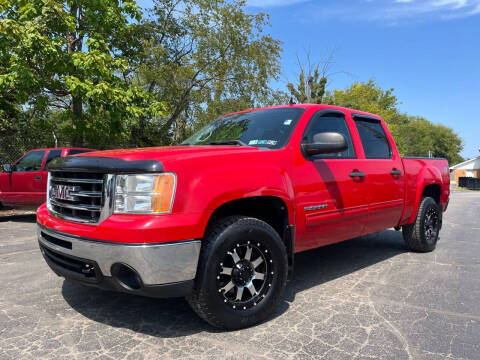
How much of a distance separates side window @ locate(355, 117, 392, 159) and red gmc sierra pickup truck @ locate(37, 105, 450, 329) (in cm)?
48

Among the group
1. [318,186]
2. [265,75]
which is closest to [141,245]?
[318,186]

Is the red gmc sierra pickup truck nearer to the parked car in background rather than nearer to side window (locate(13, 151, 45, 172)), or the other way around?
the parked car in background

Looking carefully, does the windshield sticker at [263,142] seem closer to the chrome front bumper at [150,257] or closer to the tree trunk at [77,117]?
the chrome front bumper at [150,257]

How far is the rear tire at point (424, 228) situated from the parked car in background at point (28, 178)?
691cm

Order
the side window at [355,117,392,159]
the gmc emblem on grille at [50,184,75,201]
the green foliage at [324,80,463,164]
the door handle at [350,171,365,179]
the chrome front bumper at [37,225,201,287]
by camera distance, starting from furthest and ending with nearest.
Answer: the green foliage at [324,80,463,164] < the side window at [355,117,392,159] < the door handle at [350,171,365,179] < the gmc emblem on grille at [50,184,75,201] < the chrome front bumper at [37,225,201,287]

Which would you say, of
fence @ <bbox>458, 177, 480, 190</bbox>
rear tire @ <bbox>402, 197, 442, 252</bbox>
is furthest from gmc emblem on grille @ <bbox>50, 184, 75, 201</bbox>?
fence @ <bbox>458, 177, 480, 190</bbox>

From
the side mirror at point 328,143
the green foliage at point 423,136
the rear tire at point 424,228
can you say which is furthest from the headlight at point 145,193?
the green foliage at point 423,136

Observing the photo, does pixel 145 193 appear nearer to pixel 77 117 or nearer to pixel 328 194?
pixel 328 194

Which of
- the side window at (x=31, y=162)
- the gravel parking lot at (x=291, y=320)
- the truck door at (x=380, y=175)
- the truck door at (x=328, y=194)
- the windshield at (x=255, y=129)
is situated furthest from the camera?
the side window at (x=31, y=162)

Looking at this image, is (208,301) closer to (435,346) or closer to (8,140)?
(435,346)

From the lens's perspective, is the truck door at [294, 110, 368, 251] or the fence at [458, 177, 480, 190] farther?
the fence at [458, 177, 480, 190]

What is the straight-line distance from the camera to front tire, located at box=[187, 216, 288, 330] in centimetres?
259

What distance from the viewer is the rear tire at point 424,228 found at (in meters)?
5.21

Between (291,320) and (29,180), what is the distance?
757 cm
